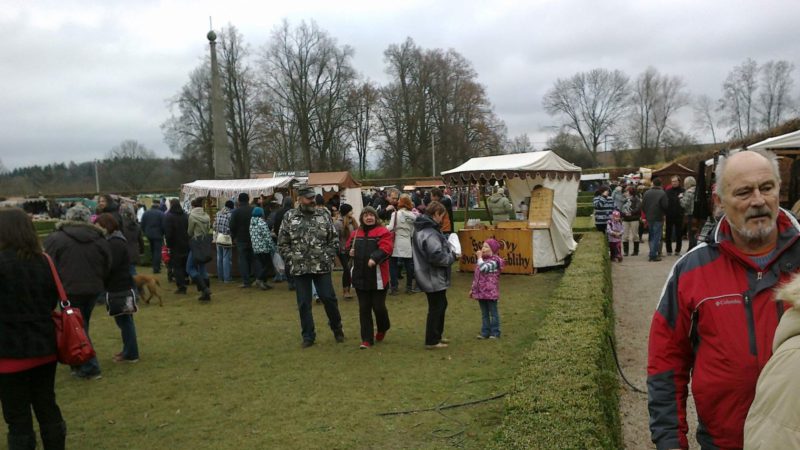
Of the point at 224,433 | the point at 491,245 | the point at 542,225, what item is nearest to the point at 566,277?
the point at 491,245

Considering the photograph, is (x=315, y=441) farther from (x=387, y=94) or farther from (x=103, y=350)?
(x=387, y=94)

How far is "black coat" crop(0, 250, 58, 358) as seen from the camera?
11.3 feet

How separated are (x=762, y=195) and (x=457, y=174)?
10.5 meters

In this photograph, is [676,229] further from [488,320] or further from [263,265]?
[263,265]

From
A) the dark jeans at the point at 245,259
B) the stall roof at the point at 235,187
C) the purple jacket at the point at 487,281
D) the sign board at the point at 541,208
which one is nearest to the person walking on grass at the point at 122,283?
the purple jacket at the point at 487,281

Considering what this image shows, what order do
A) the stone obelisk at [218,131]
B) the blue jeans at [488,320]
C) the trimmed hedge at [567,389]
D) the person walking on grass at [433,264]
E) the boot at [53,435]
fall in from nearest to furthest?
the trimmed hedge at [567,389]
the boot at [53,435]
the person walking on grass at [433,264]
the blue jeans at [488,320]
the stone obelisk at [218,131]

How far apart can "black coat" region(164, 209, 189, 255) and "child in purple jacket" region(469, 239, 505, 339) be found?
235 inches

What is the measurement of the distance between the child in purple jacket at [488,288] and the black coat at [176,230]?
5973mm

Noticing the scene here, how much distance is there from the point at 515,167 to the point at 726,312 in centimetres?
976

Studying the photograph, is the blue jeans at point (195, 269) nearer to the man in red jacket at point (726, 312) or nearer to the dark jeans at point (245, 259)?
the dark jeans at point (245, 259)

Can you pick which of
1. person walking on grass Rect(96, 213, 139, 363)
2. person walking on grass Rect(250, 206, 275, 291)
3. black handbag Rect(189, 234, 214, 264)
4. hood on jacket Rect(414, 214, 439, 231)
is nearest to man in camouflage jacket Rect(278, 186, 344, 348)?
hood on jacket Rect(414, 214, 439, 231)

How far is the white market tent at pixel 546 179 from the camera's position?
38.5 feet

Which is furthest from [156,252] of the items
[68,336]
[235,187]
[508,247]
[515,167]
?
[68,336]

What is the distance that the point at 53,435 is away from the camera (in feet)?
11.8
